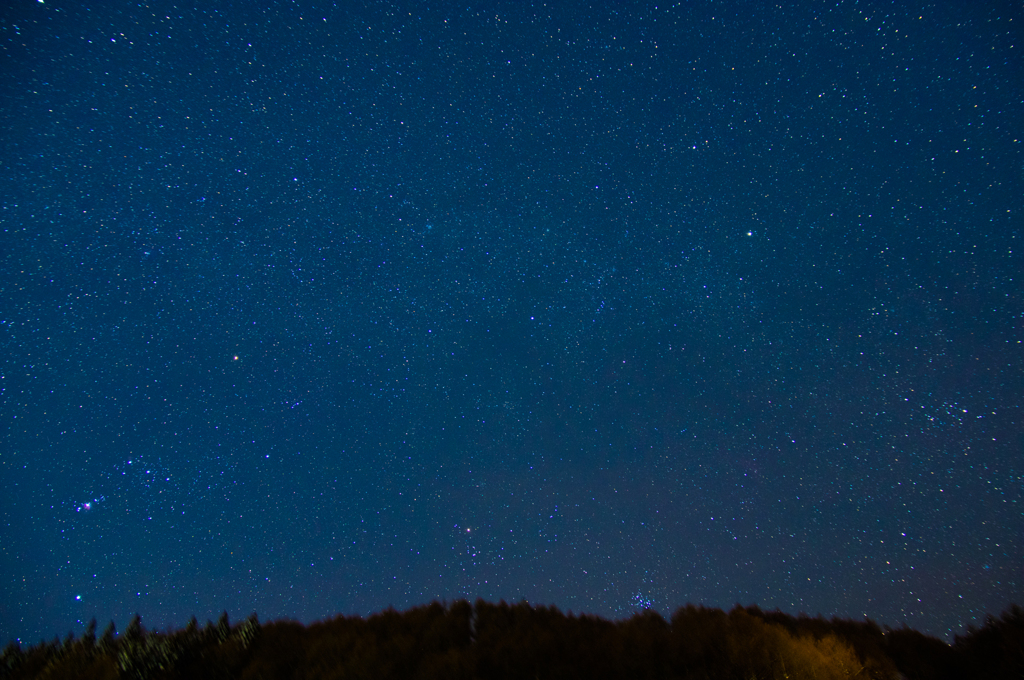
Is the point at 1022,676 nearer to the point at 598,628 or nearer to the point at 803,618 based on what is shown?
the point at 803,618

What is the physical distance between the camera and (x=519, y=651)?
518 centimetres

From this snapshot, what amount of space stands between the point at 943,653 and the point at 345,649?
349 inches

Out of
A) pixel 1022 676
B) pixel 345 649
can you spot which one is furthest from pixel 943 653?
pixel 345 649

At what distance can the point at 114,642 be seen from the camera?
21.5 ft

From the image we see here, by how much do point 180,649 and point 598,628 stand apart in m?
6.26

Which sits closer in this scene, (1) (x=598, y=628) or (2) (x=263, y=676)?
(2) (x=263, y=676)

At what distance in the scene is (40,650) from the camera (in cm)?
632

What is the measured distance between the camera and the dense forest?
488 centimetres

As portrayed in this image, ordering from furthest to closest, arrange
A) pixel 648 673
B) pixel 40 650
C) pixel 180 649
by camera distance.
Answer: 1. pixel 40 650
2. pixel 180 649
3. pixel 648 673

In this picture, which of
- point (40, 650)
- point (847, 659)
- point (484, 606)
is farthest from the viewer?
point (484, 606)

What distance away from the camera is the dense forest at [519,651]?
4.88 m

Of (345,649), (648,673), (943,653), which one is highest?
(345,649)

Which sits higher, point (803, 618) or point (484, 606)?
point (484, 606)

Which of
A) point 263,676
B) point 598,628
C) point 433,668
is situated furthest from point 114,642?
point 598,628
